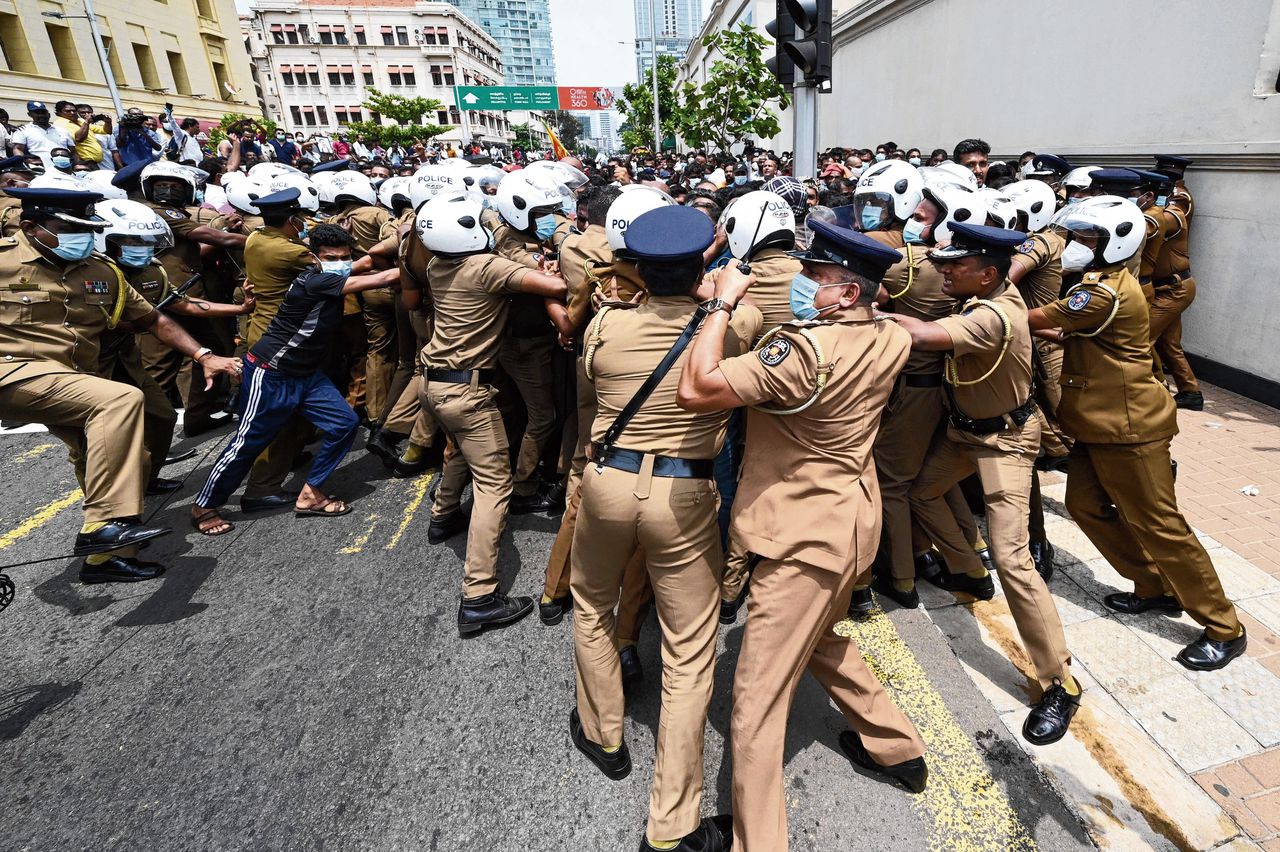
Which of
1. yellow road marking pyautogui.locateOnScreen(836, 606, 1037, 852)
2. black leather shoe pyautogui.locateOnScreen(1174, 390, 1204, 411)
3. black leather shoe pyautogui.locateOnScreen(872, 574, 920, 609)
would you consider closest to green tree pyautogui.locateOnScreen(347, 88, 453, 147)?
black leather shoe pyautogui.locateOnScreen(1174, 390, 1204, 411)

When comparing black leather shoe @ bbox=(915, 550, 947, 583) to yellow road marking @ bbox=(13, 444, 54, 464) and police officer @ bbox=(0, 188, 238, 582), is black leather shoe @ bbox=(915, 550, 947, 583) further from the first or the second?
yellow road marking @ bbox=(13, 444, 54, 464)

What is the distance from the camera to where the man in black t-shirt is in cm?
453

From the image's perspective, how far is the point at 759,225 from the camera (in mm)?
3572

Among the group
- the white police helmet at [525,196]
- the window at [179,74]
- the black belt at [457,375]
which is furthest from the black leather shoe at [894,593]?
the window at [179,74]

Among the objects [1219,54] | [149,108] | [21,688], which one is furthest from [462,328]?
[149,108]

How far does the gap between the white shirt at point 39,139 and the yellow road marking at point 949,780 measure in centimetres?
1502

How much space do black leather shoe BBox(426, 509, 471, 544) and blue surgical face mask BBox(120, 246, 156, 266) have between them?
2821mm

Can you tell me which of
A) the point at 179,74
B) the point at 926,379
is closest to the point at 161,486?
the point at 926,379

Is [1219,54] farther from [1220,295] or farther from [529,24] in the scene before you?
[529,24]

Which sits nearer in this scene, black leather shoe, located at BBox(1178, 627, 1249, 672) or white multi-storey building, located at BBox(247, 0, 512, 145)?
black leather shoe, located at BBox(1178, 627, 1249, 672)

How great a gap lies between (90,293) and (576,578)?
3780mm

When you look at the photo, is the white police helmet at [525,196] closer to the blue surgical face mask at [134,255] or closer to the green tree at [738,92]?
the blue surgical face mask at [134,255]

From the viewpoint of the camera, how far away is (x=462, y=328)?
384 centimetres

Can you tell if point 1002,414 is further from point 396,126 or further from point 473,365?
point 396,126
